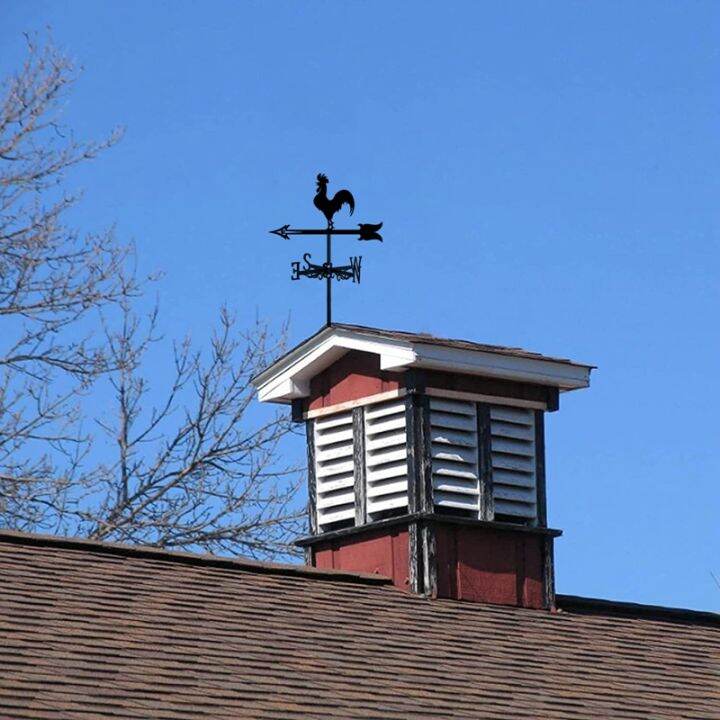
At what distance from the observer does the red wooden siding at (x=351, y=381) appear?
16375mm

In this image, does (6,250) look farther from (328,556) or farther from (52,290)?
(328,556)

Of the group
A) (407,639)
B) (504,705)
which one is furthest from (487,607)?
(504,705)

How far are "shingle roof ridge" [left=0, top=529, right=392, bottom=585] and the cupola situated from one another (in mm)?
497

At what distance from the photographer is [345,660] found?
1330 centimetres

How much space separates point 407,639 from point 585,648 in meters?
1.77

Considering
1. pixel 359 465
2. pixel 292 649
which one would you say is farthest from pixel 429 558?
pixel 292 649

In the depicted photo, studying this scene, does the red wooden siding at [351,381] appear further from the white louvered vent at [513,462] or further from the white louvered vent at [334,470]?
the white louvered vent at [513,462]

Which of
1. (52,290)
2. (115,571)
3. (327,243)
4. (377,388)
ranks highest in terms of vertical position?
(52,290)

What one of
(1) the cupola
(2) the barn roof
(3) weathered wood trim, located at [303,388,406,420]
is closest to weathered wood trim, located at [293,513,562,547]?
(1) the cupola

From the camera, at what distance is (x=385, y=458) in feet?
53.4

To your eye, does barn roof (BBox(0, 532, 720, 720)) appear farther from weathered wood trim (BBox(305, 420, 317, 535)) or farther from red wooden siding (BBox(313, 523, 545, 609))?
weathered wood trim (BBox(305, 420, 317, 535))

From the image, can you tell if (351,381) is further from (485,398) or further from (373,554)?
(373,554)

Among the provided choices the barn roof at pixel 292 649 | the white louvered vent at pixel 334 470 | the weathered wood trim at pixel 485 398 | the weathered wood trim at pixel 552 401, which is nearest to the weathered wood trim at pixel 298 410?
the white louvered vent at pixel 334 470

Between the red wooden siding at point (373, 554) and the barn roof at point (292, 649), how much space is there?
0.23 meters
